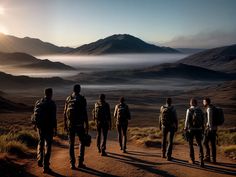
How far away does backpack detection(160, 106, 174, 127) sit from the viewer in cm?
1138

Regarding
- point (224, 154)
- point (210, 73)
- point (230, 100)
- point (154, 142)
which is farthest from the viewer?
point (210, 73)

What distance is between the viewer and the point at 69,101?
32.7 ft

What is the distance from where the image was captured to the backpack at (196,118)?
35.4ft

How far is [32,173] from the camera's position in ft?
31.5

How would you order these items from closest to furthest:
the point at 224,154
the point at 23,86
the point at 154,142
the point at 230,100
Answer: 1. the point at 224,154
2. the point at 154,142
3. the point at 230,100
4. the point at 23,86

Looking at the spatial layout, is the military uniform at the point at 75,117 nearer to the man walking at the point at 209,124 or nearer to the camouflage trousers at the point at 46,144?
the camouflage trousers at the point at 46,144

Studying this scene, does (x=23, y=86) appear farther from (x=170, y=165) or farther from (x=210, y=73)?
(x=170, y=165)

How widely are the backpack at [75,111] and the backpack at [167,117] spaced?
2.60m

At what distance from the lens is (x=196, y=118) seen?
10.8 meters

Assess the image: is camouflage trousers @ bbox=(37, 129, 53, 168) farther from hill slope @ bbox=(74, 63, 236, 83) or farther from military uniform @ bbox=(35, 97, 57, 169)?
hill slope @ bbox=(74, 63, 236, 83)

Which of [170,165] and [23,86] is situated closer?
[170,165]

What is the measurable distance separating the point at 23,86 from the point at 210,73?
8494cm

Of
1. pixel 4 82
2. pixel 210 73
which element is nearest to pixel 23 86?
pixel 4 82

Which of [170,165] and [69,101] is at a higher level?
[69,101]
